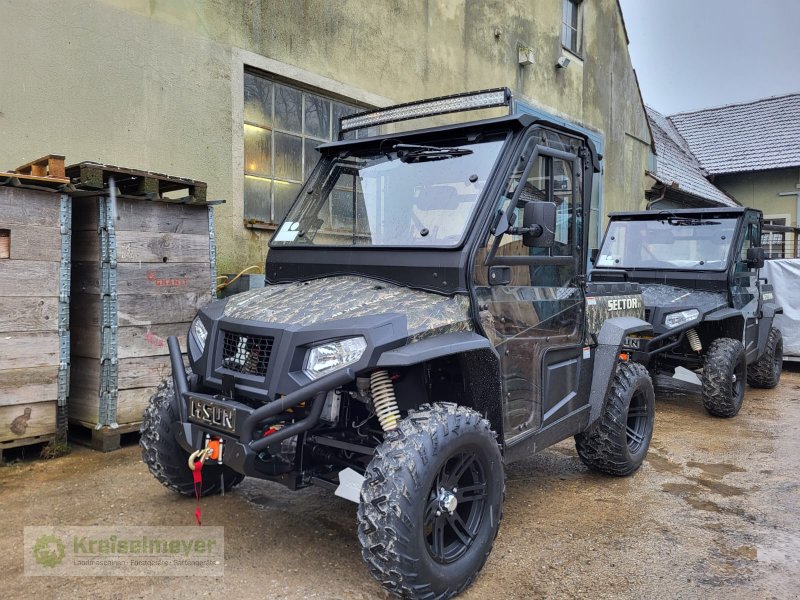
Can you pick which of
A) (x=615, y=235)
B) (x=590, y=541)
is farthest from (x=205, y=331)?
(x=615, y=235)

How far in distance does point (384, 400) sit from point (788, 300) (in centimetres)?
879

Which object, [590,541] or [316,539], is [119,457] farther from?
[590,541]

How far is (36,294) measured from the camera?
15.0ft

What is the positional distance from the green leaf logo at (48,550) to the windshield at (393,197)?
1955 millimetres

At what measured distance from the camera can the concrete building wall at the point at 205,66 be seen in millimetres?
5434

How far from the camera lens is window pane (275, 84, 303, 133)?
7418 mm

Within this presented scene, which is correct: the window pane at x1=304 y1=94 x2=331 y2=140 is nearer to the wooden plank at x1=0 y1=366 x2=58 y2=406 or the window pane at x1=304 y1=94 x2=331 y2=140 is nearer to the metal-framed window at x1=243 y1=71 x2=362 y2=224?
the metal-framed window at x1=243 y1=71 x2=362 y2=224

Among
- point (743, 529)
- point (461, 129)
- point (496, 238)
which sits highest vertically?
point (461, 129)

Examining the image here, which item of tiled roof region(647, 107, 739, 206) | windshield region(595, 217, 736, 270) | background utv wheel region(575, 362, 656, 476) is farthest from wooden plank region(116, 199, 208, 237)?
tiled roof region(647, 107, 739, 206)

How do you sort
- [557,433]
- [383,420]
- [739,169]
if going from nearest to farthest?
A: [383,420], [557,433], [739,169]

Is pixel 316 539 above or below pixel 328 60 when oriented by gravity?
below

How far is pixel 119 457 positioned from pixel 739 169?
18.4 metres

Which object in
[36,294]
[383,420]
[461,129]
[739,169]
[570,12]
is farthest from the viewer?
→ [739,169]

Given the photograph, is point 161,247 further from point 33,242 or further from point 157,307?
point 33,242
